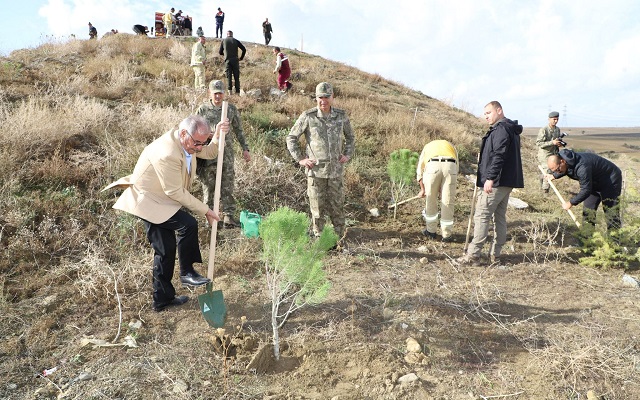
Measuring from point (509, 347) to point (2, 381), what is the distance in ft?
12.4

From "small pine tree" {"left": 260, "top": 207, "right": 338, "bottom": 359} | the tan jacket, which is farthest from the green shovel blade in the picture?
the tan jacket

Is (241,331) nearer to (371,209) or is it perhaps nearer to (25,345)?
(25,345)

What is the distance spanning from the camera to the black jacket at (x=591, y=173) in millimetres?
4910

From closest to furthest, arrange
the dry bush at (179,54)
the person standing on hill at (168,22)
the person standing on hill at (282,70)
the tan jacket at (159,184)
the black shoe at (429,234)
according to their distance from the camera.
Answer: the tan jacket at (159,184) → the black shoe at (429,234) → the person standing on hill at (282,70) → the dry bush at (179,54) → the person standing on hill at (168,22)

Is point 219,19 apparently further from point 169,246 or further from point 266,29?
point 169,246

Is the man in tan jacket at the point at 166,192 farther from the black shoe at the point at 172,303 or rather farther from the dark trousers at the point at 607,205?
the dark trousers at the point at 607,205

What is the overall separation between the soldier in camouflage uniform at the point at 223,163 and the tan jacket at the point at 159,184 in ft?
5.54

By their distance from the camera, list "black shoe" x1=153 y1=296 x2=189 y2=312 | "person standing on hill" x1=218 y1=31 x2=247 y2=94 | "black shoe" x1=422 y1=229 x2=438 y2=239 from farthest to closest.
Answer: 1. "person standing on hill" x1=218 y1=31 x2=247 y2=94
2. "black shoe" x1=422 y1=229 x2=438 y2=239
3. "black shoe" x1=153 y1=296 x2=189 y2=312

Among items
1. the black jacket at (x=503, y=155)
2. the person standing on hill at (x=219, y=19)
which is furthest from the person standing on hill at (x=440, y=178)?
the person standing on hill at (x=219, y=19)

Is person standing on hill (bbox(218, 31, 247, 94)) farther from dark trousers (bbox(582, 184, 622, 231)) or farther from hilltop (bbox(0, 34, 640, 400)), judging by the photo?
dark trousers (bbox(582, 184, 622, 231))

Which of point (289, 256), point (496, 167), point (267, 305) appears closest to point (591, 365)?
point (496, 167)

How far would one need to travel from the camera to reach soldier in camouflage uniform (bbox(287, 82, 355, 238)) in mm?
4602

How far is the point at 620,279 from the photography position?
451 cm

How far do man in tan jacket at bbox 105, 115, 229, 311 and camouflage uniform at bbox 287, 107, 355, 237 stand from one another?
1.62 meters
